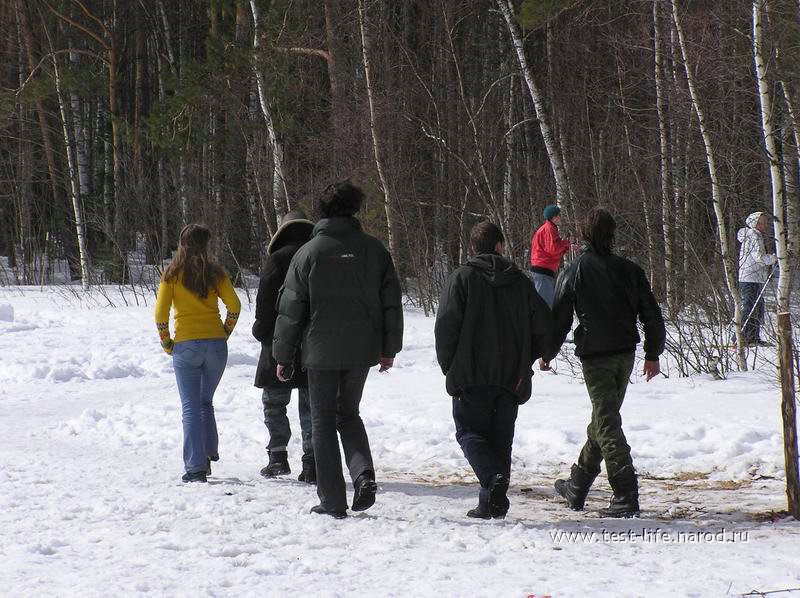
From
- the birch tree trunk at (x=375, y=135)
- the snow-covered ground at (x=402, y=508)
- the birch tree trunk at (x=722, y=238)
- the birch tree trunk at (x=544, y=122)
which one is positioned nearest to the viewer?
the snow-covered ground at (x=402, y=508)

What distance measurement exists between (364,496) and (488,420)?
2.75 feet

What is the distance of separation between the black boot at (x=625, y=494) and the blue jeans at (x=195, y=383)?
276cm

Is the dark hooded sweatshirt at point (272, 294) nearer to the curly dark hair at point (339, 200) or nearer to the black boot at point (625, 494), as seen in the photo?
the curly dark hair at point (339, 200)

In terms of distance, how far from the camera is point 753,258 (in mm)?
12320

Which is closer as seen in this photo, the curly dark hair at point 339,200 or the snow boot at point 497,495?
the snow boot at point 497,495

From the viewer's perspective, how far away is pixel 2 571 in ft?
14.8

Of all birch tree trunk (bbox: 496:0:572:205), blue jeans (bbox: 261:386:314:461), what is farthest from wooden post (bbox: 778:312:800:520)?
birch tree trunk (bbox: 496:0:572:205)

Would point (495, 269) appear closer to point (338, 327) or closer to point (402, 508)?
point (338, 327)

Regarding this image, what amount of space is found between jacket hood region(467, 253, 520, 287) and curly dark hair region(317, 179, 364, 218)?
77cm

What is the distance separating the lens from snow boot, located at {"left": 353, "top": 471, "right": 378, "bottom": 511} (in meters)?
5.63

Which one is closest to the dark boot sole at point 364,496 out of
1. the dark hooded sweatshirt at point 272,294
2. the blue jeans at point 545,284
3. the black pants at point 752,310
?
the dark hooded sweatshirt at point 272,294

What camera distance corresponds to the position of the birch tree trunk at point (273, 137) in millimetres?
20188

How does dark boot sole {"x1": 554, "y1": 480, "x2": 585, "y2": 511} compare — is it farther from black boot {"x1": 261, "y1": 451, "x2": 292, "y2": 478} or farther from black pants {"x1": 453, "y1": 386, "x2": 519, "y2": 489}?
black boot {"x1": 261, "y1": 451, "x2": 292, "y2": 478}

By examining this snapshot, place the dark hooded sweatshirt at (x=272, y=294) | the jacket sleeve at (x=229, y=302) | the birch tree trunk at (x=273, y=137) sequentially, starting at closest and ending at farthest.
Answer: the dark hooded sweatshirt at (x=272, y=294) < the jacket sleeve at (x=229, y=302) < the birch tree trunk at (x=273, y=137)
